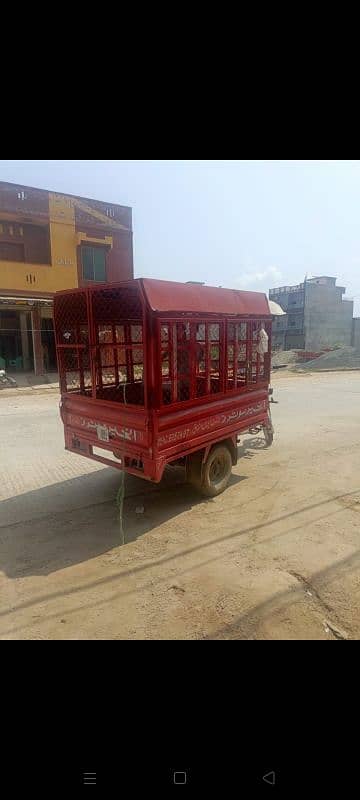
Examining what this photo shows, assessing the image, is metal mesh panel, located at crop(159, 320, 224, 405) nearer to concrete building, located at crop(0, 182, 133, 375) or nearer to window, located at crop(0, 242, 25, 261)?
concrete building, located at crop(0, 182, 133, 375)

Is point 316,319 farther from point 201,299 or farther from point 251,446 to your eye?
point 201,299

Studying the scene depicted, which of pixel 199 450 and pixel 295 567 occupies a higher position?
pixel 199 450

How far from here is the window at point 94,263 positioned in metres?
21.8

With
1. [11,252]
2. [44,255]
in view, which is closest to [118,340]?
[11,252]

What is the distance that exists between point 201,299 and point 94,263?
62.3 ft

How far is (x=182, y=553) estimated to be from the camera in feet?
13.3

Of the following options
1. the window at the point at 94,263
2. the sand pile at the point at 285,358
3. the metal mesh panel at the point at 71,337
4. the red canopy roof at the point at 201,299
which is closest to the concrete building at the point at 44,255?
the window at the point at 94,263

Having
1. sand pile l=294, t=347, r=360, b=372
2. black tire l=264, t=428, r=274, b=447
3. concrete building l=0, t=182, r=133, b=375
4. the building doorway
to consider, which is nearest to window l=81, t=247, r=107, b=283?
concrete building l=0, t=182, r=133, b=375

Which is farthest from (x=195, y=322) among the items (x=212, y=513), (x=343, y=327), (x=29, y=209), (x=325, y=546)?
(x=343, y=327)

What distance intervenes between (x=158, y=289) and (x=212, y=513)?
2.70 m

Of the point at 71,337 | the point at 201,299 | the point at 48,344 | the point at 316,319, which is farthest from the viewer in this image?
the point at 316,319

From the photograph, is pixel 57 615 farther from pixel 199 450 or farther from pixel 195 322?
pixel 195 322

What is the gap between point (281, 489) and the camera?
18.6ft

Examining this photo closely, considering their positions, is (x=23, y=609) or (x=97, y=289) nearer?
(x=23, y=609)
